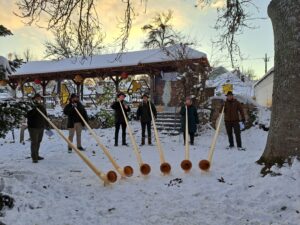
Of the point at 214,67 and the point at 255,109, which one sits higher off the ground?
the point at 214,67

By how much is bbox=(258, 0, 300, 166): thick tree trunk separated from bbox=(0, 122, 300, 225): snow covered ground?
0.36 meters

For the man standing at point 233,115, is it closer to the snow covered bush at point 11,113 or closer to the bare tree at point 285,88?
the bare tree at point 285,88

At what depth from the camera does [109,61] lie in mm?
21016

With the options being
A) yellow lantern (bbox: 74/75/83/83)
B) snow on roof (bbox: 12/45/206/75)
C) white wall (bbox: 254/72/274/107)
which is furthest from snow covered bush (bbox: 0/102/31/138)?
white wall (bbox: 254/72/274/107)

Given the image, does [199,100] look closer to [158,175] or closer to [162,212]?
[158,175]

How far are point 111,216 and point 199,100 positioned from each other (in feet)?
36.1

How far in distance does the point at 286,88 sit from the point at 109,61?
15.9 metres

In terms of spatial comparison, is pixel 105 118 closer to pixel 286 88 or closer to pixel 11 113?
pixel 11 113

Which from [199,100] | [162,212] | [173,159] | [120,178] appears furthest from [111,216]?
[199,100]

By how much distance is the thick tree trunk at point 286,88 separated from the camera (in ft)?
19.4

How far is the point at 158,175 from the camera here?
22.6ft

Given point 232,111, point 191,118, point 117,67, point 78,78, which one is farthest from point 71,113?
point 78,78

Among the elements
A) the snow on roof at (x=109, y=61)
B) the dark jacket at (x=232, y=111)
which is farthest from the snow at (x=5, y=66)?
the snow on roof at (x=109, y=61)

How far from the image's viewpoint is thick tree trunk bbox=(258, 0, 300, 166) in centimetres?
591
